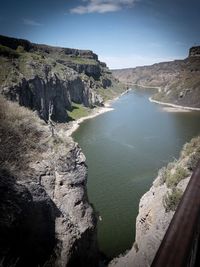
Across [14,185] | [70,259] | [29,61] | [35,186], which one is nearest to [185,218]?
[14,185]

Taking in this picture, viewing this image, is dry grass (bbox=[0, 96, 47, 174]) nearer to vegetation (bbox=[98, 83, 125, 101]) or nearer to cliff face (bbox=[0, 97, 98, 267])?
cliff face (bbox=[0, 97, 98, 267])

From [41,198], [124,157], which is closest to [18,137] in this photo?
[41,198]

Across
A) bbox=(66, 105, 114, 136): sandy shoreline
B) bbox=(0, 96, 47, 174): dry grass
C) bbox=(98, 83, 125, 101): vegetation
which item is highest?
bbox=(0, 96, 47, 174): dry grass

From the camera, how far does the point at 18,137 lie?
48.2 feet

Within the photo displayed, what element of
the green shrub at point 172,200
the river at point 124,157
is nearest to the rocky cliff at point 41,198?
the green shrub at point 172,200

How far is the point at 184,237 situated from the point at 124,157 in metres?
40.8

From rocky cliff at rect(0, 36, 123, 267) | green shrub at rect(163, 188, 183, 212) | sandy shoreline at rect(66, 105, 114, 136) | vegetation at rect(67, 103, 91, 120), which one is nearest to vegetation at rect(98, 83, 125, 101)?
sandy shoreline at rect(66, 105, 114, 136)

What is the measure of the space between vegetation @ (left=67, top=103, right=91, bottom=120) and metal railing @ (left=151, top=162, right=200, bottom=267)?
7398 centimetres

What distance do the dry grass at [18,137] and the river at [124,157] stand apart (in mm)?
10936

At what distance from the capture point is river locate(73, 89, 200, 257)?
23.7m

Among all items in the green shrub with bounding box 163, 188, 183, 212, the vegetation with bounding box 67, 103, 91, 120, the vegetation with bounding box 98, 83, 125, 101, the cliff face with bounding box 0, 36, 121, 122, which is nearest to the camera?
the green shrub with bounding box 163, 188, 183, 212

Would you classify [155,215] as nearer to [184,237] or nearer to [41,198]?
[41,198]

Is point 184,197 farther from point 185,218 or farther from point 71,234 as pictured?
Answer: point 71,234

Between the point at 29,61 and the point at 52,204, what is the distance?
5993 cm
